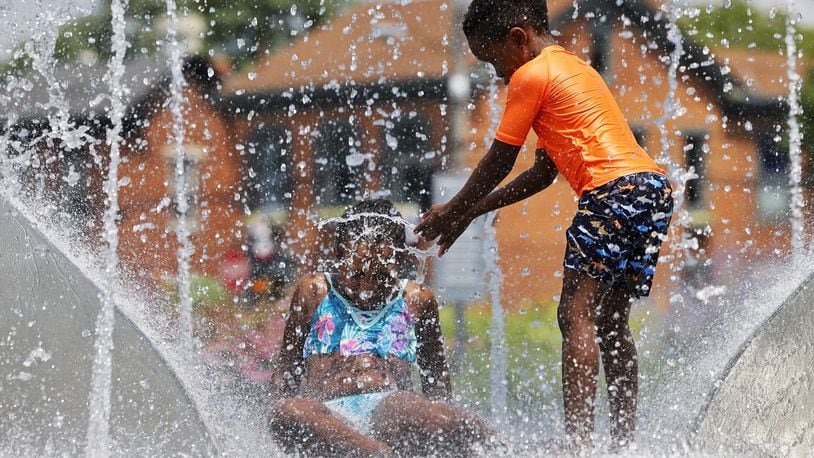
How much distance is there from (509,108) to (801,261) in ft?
8.13

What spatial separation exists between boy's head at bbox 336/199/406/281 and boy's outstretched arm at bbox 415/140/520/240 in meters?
0.31

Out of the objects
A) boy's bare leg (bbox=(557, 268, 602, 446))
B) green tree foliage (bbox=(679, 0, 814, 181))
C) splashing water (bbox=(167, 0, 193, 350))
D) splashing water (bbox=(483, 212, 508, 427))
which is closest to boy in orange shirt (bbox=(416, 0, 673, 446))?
boy's bare leg (bbox=(557, 268, 602, 446))

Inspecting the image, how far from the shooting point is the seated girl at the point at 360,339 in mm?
2789

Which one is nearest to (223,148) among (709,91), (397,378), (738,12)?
(709,91)

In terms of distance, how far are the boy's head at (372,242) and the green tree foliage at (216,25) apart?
7940mm

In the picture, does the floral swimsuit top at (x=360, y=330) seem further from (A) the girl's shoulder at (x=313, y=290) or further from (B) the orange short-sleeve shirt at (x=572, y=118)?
(B) the orange short-sleeve shirt at (x=572, y=118)

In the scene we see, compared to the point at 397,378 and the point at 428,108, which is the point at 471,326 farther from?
the point at 397,378

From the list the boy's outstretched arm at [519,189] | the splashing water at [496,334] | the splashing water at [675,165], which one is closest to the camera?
the boy's outstretched arm at [519,189]

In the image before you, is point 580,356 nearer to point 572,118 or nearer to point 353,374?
point 572,118

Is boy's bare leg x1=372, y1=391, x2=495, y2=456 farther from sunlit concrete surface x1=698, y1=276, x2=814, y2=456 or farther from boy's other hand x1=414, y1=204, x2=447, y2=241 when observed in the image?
sunlit concrete surface x1=698, y1=276, x2=814, y2=456

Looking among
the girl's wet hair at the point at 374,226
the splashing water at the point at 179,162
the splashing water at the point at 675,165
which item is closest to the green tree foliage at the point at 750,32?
the splashing water at the point at 675,165

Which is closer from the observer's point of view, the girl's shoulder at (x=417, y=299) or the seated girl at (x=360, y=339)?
the seated girl at (x=360, y=339)

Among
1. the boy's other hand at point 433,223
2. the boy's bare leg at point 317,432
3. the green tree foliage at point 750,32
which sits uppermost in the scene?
the green tree foliage at point 750,32

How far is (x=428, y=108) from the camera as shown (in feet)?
36.4
